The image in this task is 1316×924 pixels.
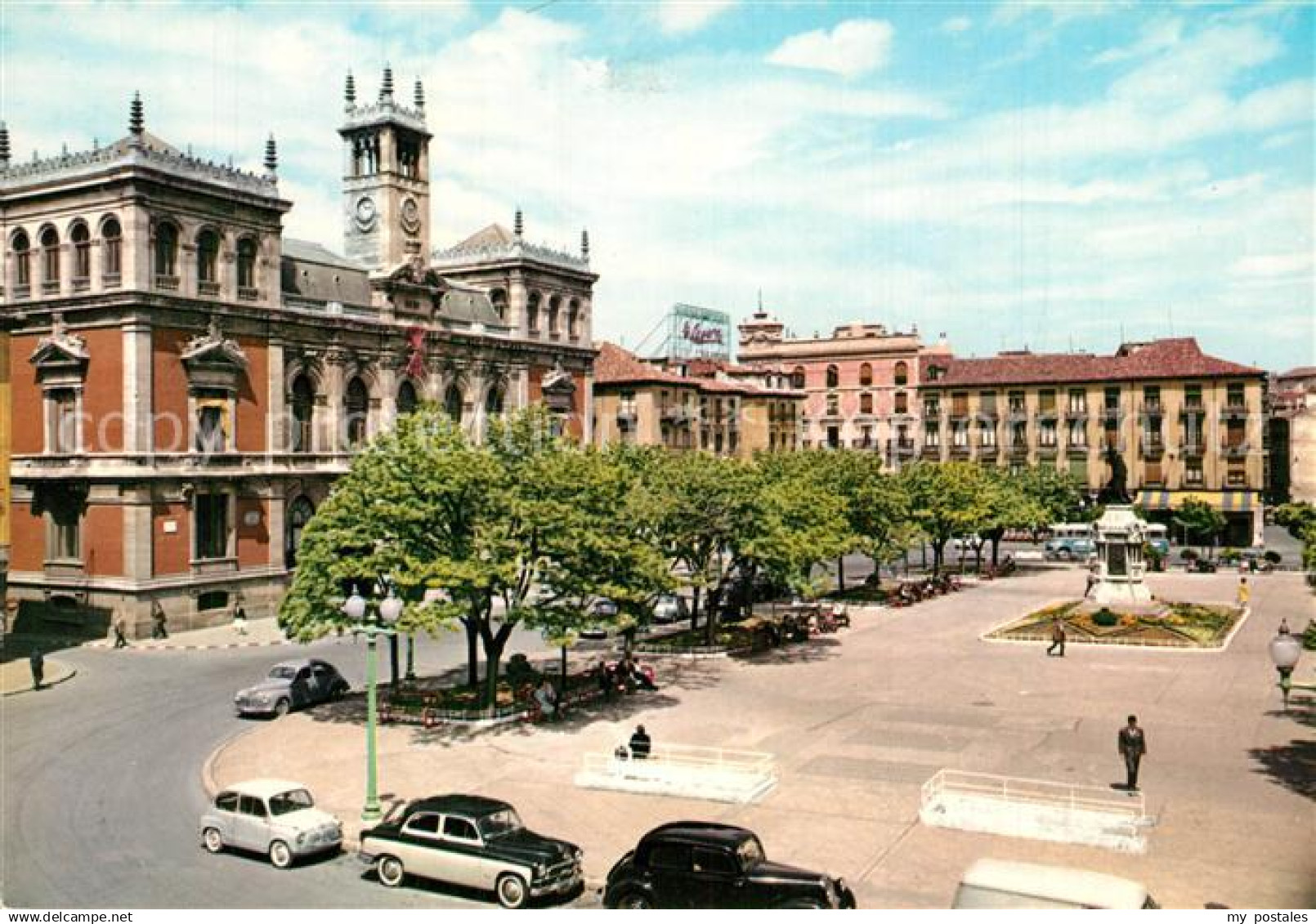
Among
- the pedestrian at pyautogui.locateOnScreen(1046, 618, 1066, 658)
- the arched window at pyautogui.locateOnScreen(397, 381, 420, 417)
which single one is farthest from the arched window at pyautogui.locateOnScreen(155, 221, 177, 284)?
the pedestrian at pyautogui.locateOnScreen(1046, 618, 1066, 658)

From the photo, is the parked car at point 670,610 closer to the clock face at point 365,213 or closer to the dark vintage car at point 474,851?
the clock face at point 365,213

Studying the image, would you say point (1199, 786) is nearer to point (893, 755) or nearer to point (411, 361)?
point (893, 755)

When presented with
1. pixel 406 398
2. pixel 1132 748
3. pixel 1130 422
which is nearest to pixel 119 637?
pixel 406 398

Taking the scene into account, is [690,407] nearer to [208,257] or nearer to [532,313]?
[532,313]

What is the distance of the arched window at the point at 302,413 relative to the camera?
6109 centimetres

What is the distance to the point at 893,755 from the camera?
1175 inches

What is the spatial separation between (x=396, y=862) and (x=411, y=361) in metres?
48.9

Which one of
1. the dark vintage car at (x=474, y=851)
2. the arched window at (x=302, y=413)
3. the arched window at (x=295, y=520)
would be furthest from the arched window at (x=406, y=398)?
the dark vintage car at (x=474, y=851)

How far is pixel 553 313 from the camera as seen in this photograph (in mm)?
84125

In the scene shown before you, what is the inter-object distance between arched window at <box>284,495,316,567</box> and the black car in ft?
143

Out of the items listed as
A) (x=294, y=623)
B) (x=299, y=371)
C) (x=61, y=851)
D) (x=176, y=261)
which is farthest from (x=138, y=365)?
(x=61, y=851)

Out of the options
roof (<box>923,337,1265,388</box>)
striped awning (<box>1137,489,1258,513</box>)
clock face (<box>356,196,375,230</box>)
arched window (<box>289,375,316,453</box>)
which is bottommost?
striped awning (<box>1137,489,1258,513</box>)

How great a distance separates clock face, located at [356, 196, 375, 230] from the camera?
237 feet

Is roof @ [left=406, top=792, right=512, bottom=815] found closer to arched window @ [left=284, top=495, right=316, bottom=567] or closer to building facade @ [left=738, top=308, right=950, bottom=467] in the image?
arched window @ [left=284, top=495, right=316, bottom=567]
